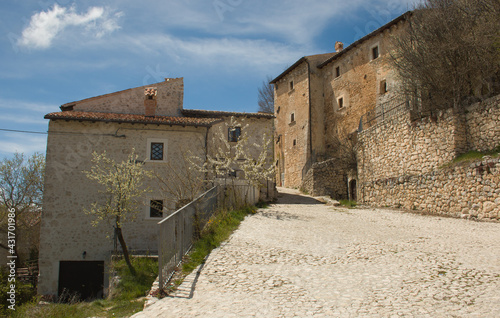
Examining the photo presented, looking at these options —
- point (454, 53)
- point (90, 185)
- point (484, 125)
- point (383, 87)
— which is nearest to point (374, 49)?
point (383, 87)

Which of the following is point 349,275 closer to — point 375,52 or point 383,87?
point 383,87

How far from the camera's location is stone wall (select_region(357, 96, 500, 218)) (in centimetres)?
1198

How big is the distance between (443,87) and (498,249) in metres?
9.79

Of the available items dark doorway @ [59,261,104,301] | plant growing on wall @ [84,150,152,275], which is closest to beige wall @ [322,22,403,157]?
plant growing on wall @ [84,150,152,275]

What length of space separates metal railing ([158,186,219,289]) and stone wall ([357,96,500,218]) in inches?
359

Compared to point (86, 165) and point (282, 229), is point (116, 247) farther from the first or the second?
point (282, 229)

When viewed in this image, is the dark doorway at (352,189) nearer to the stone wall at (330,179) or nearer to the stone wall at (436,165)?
the stone wall at (330,179)

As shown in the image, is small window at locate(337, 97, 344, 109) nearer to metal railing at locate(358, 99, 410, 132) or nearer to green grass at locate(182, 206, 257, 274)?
metal railing at locate(358, 99, 410, 132)

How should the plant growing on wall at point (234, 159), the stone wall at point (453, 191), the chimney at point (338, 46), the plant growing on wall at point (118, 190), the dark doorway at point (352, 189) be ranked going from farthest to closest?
1. the chimney at point (338, 46)
2. the dark doorway at point (352, 189)
3. the plant growing on wall at point (234, 159)
4. the plant growing on wall at point (118, 190)
5. the stone wall at point (453, 191)

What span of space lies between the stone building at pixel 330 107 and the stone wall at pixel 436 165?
3773mm

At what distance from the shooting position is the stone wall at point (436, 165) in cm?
1198

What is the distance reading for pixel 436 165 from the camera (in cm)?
1478

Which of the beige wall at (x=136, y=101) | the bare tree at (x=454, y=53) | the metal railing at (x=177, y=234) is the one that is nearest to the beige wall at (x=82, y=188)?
the beige wall at (x=136, y=101)

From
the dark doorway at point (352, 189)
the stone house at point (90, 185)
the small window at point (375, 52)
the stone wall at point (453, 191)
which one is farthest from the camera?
the small window at point (375, 52)
